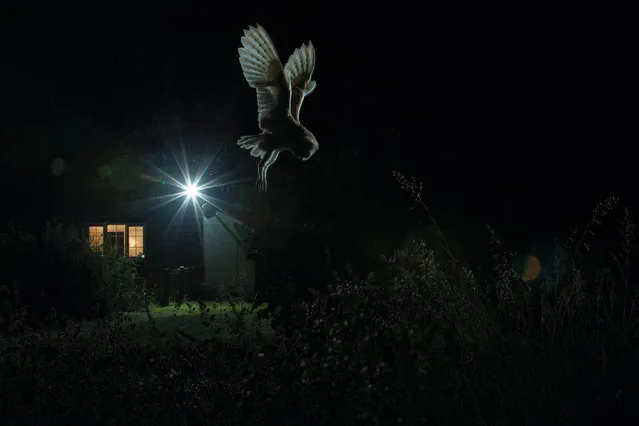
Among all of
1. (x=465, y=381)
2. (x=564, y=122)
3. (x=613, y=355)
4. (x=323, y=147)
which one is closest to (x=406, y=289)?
(x=465, y=381)

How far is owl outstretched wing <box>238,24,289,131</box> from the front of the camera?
4.69 metres

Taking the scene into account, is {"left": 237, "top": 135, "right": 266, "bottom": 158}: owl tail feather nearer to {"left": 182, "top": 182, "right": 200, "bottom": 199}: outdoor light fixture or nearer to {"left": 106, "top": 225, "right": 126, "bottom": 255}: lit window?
{"left": 182, "top": 182, "right": 200, "bottom": 199}: outdoor light fixture

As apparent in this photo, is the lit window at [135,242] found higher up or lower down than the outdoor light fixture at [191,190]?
lower down

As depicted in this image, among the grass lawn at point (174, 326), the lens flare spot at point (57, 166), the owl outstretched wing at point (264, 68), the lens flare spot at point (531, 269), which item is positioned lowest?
the grass lawn at point (174, 326)

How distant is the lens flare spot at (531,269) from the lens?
5.70 metres

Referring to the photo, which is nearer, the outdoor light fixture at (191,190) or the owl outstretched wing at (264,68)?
the owl outstretched wing at (264,68)

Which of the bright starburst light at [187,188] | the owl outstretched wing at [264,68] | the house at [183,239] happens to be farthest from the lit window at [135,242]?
the owl outstretched wing at [264,68]

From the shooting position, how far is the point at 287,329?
484 cm

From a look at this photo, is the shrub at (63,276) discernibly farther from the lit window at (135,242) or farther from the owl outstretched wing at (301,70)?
the lit window at (135,242)

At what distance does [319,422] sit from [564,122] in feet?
21.1

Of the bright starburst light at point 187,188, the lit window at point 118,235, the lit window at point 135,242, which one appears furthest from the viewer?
the lit window at point 135,242

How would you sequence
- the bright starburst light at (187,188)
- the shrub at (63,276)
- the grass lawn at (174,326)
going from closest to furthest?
the grass lawn at (174,326) → the shrub at (63,276) → the bright starburst light at (187,188)

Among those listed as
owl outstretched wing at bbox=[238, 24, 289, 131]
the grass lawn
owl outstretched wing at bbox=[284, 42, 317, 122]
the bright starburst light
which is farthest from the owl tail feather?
the bright starburst light

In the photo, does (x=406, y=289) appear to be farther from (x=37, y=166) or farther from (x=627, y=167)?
(x=37, y=166)
